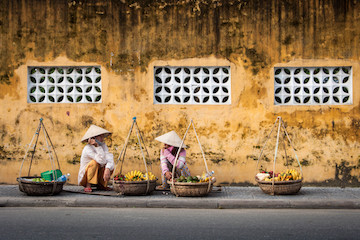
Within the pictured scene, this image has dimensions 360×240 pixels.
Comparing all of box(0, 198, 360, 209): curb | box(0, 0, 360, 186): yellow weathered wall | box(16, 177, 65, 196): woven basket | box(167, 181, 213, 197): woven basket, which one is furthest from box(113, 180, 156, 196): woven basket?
box(0, 0, 360, 186): yellow weathered wall

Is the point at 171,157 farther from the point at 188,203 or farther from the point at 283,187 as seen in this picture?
the point at 283,187

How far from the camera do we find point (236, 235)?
5621 millimetres

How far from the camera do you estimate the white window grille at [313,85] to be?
9.85 meters

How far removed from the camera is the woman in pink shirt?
8773 mm

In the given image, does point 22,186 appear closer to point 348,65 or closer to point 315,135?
→ point 315,135

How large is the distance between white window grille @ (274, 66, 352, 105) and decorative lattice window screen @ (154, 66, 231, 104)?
119 cm

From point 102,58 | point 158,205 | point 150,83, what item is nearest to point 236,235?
point 158,205

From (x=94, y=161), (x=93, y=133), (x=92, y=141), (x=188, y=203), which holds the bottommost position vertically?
(x=188, y=203)

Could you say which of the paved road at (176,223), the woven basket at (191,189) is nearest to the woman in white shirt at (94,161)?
the paved road at (176,223)

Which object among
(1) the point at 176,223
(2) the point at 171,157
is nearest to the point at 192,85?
(2) the point at 171,157

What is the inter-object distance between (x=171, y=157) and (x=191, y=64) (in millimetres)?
2253

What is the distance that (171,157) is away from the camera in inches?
350

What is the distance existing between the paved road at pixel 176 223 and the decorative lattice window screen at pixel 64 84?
3257 mm

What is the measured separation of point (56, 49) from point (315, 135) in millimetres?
6104
